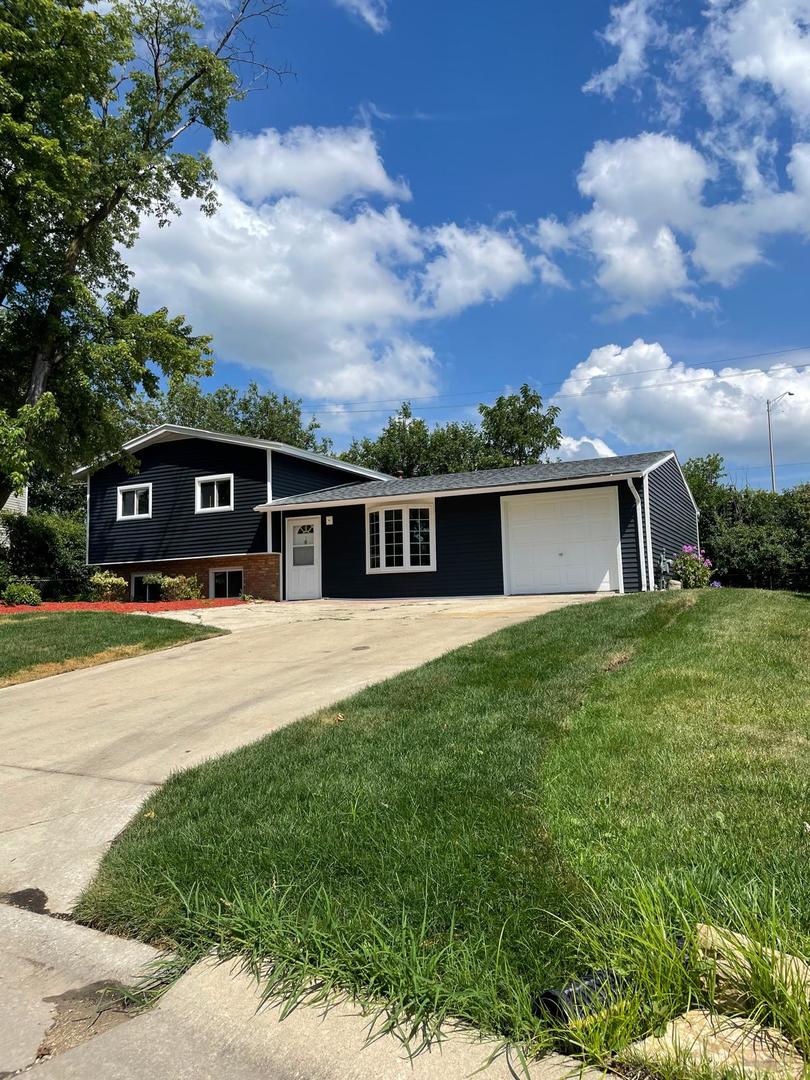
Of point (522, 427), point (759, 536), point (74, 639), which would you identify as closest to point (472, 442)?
point (522, 427)

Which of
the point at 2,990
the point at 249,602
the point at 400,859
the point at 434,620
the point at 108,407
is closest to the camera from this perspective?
the point at 2,990

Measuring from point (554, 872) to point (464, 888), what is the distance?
37cm

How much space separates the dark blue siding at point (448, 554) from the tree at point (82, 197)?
5.76 m

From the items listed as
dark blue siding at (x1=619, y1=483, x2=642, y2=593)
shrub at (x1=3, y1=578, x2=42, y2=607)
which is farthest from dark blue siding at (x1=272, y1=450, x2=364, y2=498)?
dark blue siding at (x1=619, y1=483, x2=642, y2=593)

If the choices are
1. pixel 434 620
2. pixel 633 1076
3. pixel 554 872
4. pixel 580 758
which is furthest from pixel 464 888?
pixel 434 620

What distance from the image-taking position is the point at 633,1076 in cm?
187

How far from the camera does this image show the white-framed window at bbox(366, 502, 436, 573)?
17.8 metres

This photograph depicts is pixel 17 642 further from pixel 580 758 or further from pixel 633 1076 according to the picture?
pixel 633 1076

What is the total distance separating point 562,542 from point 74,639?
10.3m

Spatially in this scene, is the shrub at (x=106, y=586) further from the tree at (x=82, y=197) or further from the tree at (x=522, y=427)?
the tree at (x=522, y=427)

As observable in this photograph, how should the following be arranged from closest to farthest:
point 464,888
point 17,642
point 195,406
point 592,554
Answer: point 464,888 < point 17,642 < point 592,554 < point 195,406

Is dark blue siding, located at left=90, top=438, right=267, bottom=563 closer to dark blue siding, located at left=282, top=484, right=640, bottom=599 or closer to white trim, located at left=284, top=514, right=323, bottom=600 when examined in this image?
white trim, located at left=284, top=514, right=323, bottom=600

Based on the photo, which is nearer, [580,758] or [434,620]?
[580,758]

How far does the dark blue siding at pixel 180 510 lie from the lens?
67.1ft
